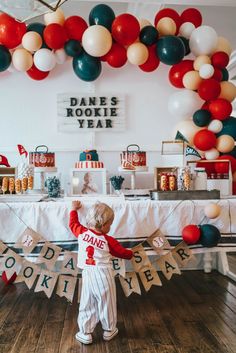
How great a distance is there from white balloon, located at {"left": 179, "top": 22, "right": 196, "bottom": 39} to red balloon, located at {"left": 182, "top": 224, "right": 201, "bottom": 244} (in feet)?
6.47

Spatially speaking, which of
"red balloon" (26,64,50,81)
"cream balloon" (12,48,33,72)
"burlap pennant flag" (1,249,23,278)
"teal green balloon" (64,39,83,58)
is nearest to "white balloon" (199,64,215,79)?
"teal green balloon" (64,39,83,58)

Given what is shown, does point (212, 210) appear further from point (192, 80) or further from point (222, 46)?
point (222, 46)

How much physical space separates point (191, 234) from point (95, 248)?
1.91 feet

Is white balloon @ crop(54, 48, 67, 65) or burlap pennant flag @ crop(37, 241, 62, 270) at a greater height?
white balloon @ crop(54, 48, 67, 65)

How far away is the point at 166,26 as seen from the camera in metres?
3.31

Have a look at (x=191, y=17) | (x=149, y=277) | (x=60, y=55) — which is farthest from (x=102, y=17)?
(x=149, y=277)

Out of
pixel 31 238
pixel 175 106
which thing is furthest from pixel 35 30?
pixel 31 238

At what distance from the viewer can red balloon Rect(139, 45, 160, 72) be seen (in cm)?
336

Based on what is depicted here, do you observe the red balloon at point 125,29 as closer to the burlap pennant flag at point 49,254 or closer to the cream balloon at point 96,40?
Answer: the cream balloon at point 96,40

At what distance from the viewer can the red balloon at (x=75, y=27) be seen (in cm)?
321

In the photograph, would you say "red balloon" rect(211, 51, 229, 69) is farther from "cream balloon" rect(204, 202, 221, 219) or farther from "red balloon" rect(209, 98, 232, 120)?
"cream balloon" rect(204, 202, 221, 219)

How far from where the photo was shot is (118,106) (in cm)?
362

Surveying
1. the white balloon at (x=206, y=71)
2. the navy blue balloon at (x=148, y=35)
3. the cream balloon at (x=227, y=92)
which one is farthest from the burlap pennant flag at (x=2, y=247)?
the cream balloon at (x=227, y=92)

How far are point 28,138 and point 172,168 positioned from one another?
155 centimetres
